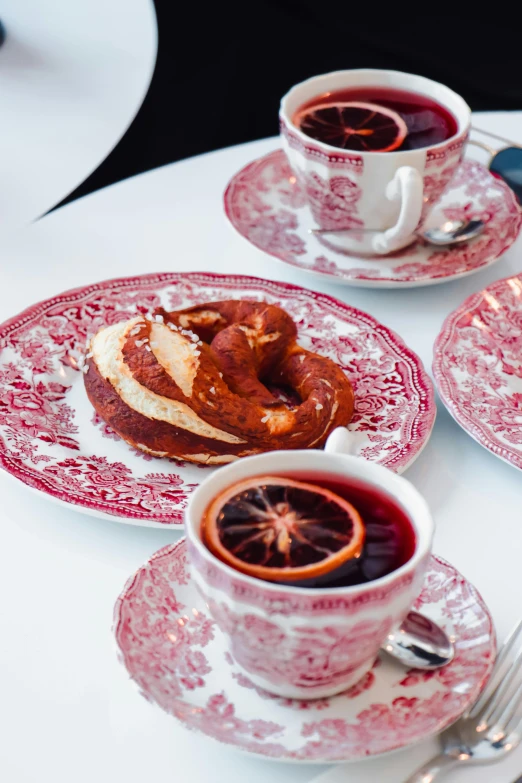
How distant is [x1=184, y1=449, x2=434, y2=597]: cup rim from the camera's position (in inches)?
21.5

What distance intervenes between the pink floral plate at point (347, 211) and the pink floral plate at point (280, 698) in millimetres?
532

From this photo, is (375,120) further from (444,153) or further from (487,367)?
(487,367)

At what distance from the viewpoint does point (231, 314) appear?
1.01 meters

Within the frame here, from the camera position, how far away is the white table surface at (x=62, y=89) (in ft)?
4.57

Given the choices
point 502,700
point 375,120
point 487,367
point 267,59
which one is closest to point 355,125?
point 375,120

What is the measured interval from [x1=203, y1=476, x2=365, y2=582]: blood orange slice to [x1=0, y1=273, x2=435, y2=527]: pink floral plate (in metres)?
0.16

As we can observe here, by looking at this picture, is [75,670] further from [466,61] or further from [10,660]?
[466,61]

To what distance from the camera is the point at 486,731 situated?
61 cm

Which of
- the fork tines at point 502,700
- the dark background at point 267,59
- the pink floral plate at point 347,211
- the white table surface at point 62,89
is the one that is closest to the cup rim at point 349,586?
the fork tines at point 502,700

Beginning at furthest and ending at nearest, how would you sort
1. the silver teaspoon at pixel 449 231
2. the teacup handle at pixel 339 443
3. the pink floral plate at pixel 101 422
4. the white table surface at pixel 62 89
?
the white table surface at pixel 62 89, the silver teaspoon at pixel 449 231, the pink floral plate at pixel 101 422, the teacup handle at pixel 339 443

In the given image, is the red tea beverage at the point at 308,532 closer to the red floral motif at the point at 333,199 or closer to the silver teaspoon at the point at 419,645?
the silver teaspoon at the point at 419,645

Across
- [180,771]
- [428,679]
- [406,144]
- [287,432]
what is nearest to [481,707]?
[428,679]

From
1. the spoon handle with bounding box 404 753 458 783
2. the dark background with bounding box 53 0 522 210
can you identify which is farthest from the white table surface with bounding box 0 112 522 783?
the dark background with bounding box 53 0 522 210

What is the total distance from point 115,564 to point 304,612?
27 cm
